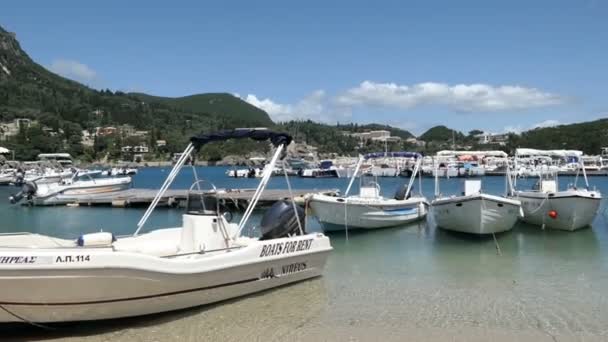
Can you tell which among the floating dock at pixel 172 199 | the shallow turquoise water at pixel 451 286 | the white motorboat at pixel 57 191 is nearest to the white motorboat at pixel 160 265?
the shallow turquoise water at pixel 451 286

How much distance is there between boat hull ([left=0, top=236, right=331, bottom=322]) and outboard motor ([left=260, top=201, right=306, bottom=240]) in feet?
4.26

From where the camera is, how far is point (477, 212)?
784 inches

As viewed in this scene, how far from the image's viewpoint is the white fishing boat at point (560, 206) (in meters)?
21.9

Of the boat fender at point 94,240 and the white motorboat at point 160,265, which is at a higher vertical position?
the boat fender at point 94,240

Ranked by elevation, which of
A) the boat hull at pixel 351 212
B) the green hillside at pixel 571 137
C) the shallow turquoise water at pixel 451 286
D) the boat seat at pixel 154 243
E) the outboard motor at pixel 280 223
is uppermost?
the green hillside at pixel 571 137

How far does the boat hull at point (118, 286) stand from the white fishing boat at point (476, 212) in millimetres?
10971

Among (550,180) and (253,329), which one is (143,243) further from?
(550,180)

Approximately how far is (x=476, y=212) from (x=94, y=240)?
1418 cm

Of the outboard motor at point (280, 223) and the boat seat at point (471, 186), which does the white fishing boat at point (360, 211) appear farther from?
the outboard motor at point (280, 223)

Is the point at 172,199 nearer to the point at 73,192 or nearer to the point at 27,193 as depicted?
the point at 73,192

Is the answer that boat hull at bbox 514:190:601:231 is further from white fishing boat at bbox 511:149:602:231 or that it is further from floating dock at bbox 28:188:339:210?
floating dock at bbox 28:188:339:210

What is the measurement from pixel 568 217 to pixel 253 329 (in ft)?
56.1

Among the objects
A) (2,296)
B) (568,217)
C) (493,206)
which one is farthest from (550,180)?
(2,296)

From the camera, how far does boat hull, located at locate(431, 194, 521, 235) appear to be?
19.9 meters
